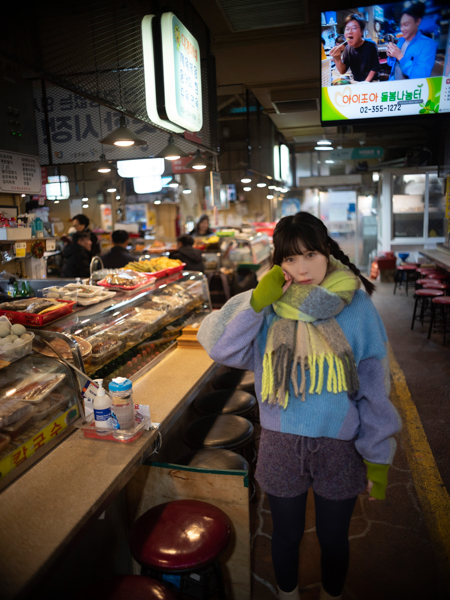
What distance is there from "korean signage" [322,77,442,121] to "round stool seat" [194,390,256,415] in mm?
2987

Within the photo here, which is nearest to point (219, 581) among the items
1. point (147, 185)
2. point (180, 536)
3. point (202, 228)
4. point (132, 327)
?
point (180, 536)

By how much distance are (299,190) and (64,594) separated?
17931mm

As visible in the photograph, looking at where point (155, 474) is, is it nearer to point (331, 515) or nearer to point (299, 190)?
point (331, 515)

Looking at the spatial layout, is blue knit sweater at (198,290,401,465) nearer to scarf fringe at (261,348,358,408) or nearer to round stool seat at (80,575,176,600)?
scarf fringe at (261,348,358,408)

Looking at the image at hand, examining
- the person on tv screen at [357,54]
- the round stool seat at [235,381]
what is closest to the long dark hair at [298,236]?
the round stool seat at [235,381]

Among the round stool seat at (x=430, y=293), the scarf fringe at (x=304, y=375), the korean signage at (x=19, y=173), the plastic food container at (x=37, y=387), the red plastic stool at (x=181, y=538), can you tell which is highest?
the korean signage at (x=19, y=173)

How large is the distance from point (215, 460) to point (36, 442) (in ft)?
3.35

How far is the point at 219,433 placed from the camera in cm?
299

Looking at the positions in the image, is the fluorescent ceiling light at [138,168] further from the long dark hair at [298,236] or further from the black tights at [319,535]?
the black tights at [319,535]

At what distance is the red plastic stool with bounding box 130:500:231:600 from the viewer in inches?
72.2

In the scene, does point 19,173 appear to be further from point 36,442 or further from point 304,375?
point 304,375

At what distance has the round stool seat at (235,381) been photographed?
393 cm

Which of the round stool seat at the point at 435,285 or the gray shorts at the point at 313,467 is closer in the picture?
the gray shorts at the point at 313,467

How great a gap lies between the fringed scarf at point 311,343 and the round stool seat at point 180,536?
64 cm
